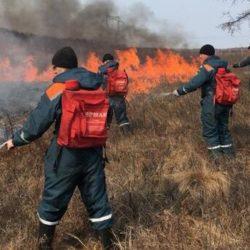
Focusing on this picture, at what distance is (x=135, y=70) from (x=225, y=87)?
17671mm

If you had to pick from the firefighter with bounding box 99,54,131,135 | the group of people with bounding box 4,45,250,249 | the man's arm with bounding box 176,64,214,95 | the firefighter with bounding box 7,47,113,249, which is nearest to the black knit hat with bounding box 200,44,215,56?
the man's arm with bounding box 176,64,214,95

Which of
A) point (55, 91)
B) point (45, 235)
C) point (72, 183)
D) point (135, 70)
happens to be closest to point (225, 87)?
point (72, 183)

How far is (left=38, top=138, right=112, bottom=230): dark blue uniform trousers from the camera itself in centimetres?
461

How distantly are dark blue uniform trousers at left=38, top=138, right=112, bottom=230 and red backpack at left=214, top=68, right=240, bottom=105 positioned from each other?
3373 millimetres

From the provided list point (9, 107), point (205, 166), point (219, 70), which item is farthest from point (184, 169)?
point (9, 107)

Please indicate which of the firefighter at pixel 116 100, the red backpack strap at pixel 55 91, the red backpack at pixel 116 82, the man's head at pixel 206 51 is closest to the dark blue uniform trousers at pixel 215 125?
the man's head at pixel 206 51

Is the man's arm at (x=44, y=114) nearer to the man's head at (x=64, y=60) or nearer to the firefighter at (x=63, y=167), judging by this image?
the firefighter at (x=63, y=167)

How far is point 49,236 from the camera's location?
186 inches

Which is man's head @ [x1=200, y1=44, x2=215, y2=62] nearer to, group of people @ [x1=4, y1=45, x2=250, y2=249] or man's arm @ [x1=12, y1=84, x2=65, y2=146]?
group of people @ [x1=4, y1=45, x2=250, y2=249]

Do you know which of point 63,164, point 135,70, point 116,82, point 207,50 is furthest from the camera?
point 135,70

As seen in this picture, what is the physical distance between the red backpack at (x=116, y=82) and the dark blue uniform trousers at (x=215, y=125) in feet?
10.0

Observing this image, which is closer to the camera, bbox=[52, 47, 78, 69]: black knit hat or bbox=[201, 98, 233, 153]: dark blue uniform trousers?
bbox=[52, 47, 78, 69]: black knit hat

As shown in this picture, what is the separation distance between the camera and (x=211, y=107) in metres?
7.80

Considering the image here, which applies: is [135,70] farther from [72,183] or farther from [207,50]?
[72,183]
